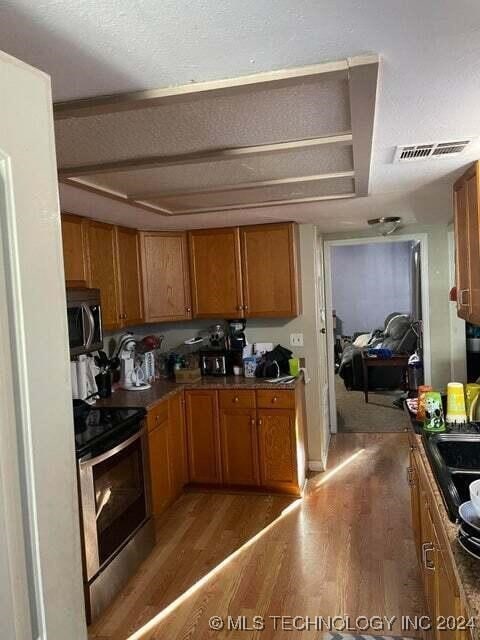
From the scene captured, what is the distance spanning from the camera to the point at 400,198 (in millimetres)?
2947

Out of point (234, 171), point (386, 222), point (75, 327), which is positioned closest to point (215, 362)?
point (75, 327)

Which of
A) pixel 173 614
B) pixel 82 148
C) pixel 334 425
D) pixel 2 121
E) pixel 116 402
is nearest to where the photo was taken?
pixel 2 121

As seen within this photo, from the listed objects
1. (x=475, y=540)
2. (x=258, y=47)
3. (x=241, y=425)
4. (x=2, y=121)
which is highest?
(x=258, y=47)

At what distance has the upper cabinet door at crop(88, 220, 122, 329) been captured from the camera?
3223 millimetres

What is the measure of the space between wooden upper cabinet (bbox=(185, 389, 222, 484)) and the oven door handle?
87 cm

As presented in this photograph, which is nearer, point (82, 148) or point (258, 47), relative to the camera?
point (258, 47)

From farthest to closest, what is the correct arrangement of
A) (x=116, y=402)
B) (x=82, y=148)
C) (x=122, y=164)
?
(x=116, y=402), (x=122, y=164), (x=82, y=148)

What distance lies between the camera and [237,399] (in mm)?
3709

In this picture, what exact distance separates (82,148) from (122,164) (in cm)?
23

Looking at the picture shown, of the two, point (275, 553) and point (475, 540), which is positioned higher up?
point (475, 540)

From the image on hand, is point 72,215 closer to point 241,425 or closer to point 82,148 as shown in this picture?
point 82,148

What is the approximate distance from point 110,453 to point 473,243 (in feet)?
6.74

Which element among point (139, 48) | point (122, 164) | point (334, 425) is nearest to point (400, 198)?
point (122, 164)

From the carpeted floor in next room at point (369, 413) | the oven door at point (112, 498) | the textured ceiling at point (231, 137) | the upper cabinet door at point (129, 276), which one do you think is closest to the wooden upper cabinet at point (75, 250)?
the upper cabinet door at point (129, 276)
